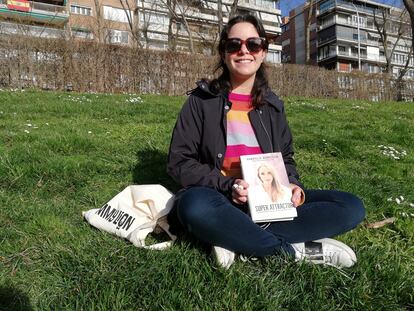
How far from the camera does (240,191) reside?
2410 millimetres

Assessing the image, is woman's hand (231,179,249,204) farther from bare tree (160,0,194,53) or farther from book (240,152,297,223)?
bare tree (160,0,194,53)

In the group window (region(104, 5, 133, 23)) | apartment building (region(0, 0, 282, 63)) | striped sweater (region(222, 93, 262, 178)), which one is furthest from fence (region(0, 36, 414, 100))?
window (region(104, 5, 133, 23))

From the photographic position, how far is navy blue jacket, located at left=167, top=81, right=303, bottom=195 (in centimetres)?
269

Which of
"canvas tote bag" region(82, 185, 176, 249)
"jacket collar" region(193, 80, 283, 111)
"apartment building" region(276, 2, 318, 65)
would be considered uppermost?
"apartment building" region(276, 2, 318, 65)

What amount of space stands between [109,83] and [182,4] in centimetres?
1479

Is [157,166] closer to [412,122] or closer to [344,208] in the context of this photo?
[344,208]

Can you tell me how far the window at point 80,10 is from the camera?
4797 centimetres

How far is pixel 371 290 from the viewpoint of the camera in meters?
2.06

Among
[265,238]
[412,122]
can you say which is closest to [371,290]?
[265,238]

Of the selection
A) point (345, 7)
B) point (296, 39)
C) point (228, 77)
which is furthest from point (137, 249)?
point (296, 39)

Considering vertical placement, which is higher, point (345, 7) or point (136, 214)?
point (345, 7)

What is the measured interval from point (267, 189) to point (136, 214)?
0.91 m

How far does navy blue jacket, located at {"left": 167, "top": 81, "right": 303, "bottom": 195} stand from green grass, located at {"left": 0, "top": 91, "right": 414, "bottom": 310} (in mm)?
480

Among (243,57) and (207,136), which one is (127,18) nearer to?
(243,57)
